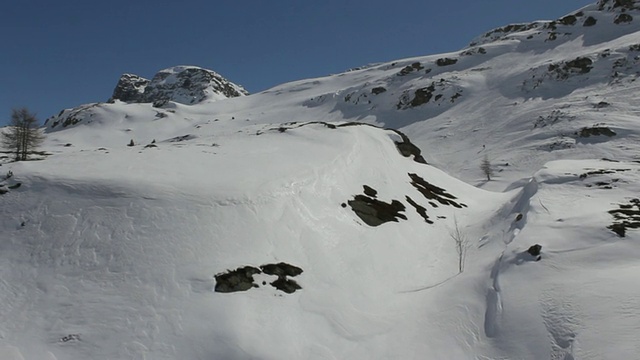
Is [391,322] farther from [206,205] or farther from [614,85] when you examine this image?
[614,85]

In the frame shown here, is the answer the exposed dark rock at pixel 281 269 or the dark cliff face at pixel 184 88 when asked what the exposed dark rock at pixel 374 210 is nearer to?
the exposed dark rock at pixel 281 269

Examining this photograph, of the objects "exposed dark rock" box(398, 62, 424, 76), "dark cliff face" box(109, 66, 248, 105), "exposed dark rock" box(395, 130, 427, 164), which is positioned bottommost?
"exposed dark rock" box(395, 130, 427, 164)

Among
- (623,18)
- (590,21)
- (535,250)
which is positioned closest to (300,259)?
(535,250)

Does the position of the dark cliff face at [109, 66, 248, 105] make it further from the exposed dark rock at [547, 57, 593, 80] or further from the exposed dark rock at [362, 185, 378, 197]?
the exposed dark rock at [362, 185, 378, 197]

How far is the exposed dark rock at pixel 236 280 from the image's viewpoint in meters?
11.3

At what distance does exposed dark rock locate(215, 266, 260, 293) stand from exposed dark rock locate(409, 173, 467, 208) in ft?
58.1

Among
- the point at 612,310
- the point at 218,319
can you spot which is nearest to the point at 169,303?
the point at 218,319

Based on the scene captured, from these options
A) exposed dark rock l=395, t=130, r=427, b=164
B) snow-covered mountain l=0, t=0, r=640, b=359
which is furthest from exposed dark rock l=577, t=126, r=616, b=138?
exposed dark rock l=395, t=130, r=427, b=164

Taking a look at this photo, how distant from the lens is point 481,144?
56094 mm

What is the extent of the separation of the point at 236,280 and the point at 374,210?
9.94 m

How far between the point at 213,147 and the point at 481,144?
45.5 metres

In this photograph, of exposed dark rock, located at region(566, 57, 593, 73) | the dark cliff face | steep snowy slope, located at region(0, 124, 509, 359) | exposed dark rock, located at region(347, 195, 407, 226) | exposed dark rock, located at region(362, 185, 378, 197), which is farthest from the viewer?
the dark cliff face

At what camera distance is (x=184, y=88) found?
17738 centimetres

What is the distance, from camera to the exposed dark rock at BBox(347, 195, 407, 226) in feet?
61.1
